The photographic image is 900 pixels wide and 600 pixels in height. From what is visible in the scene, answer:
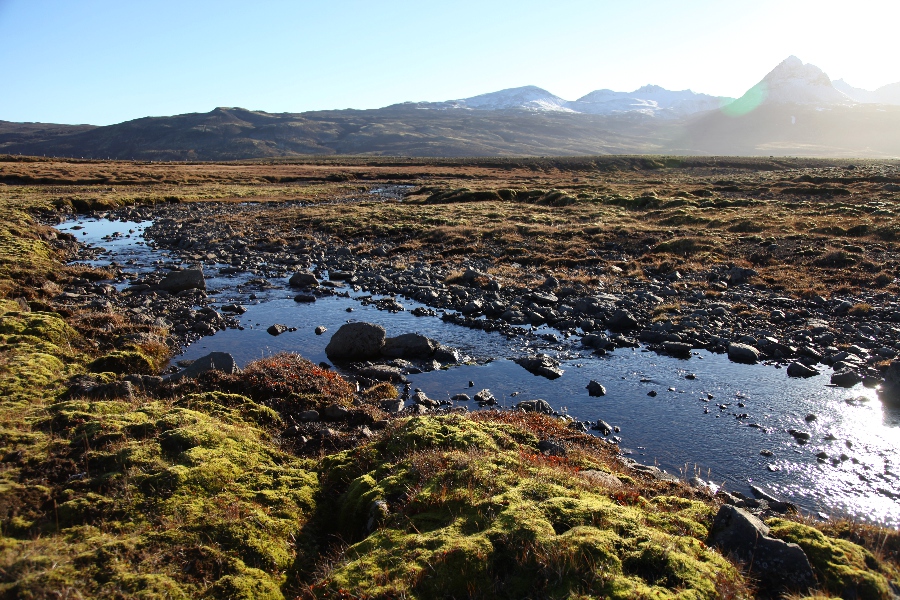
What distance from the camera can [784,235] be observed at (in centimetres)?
3631

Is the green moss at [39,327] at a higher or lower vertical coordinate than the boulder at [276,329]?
higher

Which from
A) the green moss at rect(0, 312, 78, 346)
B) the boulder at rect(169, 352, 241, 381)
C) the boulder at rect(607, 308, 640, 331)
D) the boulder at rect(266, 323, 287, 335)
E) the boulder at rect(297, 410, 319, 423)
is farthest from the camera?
the boulder at rect(607, 308, 640, 331)

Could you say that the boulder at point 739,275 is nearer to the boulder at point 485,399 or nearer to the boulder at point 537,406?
the boulder at point 537,406

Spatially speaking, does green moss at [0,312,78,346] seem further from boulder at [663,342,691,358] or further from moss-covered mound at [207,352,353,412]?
boulder at [663,342,691,358]

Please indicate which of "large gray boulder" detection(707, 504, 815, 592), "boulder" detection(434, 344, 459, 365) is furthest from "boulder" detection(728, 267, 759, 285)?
"large gray boulder" detection(707, 504, 815, 592)

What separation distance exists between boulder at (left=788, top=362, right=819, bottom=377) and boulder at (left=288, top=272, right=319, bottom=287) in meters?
21.9

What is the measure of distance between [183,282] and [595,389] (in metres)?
21.0

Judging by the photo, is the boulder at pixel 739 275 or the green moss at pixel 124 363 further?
the boulder at pixel 739 275

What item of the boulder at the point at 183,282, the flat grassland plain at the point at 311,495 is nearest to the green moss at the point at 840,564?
the flat grassland plain at the point at 311,495

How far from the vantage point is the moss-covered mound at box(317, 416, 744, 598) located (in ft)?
18.9

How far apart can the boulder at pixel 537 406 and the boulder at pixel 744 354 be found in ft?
26.4

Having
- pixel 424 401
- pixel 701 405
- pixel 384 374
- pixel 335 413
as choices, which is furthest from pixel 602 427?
pixel 384 374

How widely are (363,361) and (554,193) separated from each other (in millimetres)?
51861

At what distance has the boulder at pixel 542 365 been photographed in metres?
16.6
